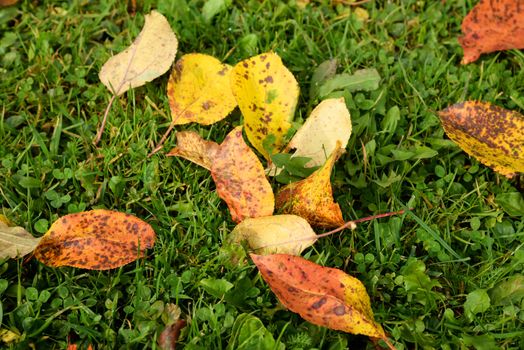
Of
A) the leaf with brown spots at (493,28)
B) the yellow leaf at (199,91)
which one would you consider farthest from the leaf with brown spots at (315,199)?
the leaf with brown spots at (493,28)

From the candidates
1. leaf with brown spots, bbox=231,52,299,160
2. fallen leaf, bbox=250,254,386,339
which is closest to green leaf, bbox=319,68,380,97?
leaf with brown spots, bbox=231,52,299,160

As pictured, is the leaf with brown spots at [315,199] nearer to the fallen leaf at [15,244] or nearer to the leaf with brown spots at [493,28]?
the fallen leaf at [15,244]

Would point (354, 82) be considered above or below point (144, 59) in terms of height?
below

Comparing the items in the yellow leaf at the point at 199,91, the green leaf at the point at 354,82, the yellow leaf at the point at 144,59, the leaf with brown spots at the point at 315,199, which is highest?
the yellow leaf at the point at 144,59

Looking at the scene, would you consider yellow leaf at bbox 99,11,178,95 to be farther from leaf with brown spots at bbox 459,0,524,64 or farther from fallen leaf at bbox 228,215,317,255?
leaf with brown spots at bbox 459,0,524,64

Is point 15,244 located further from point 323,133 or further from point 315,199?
point 323,133

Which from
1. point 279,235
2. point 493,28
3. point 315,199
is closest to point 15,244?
point 279,235
